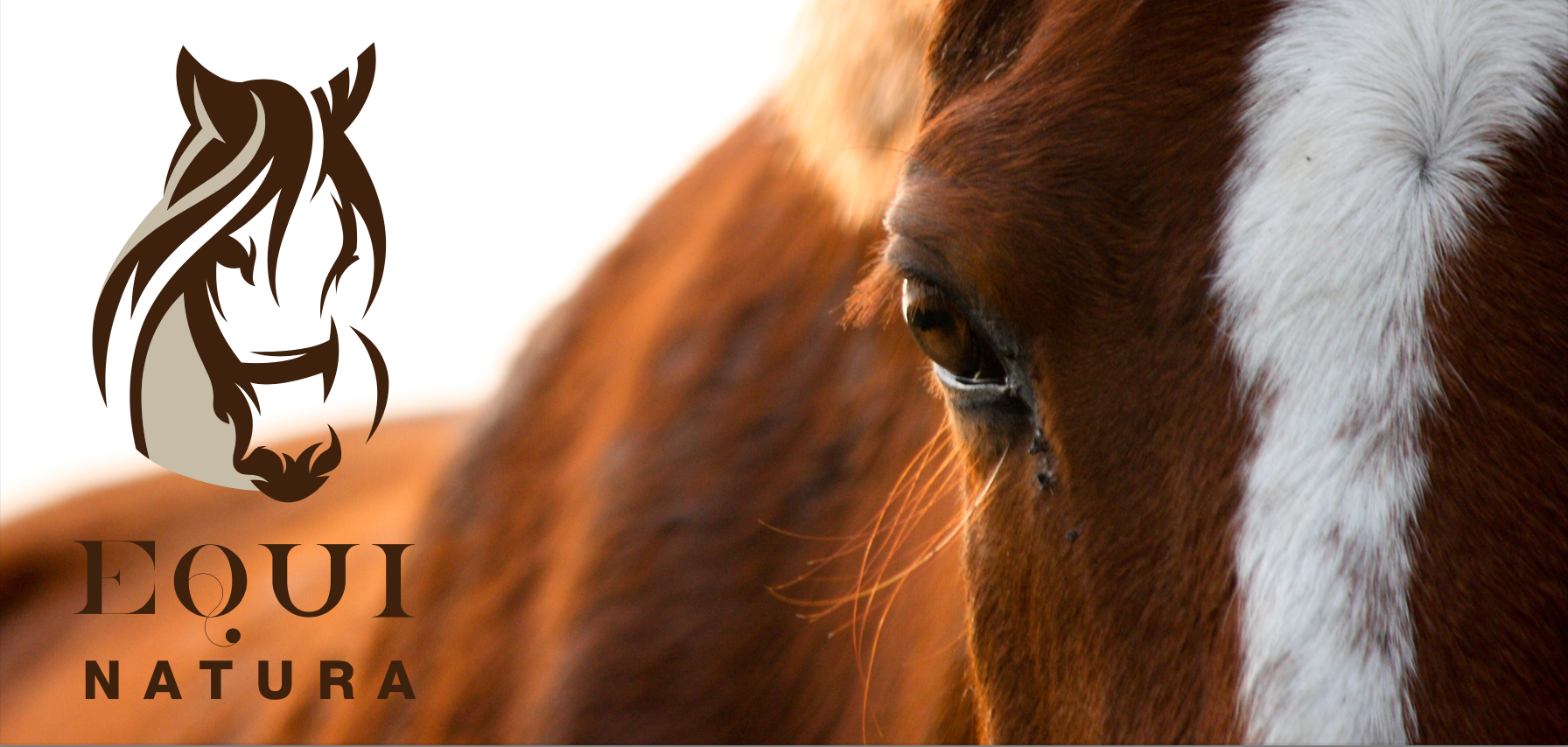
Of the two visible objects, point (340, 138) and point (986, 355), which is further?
point (340, 138)

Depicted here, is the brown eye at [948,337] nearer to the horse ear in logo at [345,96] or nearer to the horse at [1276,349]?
the horse at [1276,349]

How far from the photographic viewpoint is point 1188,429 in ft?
2.54

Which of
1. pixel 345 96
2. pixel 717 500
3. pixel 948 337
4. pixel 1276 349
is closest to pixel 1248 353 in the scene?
pixel 1276 349

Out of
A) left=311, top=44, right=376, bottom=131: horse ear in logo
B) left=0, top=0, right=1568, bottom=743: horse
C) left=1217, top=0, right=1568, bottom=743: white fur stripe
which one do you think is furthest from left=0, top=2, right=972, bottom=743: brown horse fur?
left=1217, top=0, right=1568, bottom=743: white fur stripe

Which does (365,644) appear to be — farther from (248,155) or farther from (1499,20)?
(1499,20)

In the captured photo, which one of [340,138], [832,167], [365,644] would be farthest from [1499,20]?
[365,644]

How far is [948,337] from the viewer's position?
944 mm

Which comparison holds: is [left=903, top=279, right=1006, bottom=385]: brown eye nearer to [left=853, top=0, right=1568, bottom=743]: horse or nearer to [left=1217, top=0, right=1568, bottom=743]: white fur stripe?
[left=853, top=0, right=1568, bottom=743]: horse

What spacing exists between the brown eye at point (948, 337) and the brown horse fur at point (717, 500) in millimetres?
481

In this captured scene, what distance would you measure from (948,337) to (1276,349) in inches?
10.7

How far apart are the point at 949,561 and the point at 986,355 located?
0.62 meters

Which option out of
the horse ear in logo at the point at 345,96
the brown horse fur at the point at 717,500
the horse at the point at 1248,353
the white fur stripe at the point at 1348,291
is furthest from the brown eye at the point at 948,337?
the horse ear in logo at the point at 345,96

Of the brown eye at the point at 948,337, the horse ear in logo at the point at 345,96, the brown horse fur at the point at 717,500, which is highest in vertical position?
the brown eye at the point at 948,337

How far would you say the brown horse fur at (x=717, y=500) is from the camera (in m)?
1.52
